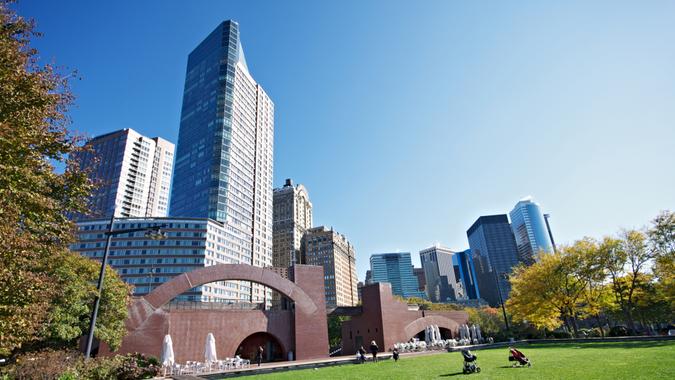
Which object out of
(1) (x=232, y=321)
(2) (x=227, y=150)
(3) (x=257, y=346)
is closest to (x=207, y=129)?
(2) (x=227, y=150)

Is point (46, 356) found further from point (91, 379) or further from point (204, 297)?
point (204, 297)

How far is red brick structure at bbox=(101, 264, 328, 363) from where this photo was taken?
82.0 ft

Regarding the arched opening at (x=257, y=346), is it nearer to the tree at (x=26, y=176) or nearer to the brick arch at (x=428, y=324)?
the brick arch at (x=428, y=324)

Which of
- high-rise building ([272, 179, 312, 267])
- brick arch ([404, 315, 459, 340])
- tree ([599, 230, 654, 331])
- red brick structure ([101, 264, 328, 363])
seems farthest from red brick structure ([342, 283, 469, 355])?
high-rise building ([272, 179, 312, 267])

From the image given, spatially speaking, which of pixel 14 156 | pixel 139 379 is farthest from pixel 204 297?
pixel 14 156

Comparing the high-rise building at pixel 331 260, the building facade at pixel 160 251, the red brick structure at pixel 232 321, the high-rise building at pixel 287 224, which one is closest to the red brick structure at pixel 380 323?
the red brick structure at pixel 232 321

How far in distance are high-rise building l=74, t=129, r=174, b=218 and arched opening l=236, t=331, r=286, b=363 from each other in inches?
4427

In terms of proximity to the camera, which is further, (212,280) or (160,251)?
(160,251)

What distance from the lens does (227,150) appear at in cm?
10731

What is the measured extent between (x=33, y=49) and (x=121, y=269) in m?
88.1

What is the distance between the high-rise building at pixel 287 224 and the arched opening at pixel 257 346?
106592 millimetres

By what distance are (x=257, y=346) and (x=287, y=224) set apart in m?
118

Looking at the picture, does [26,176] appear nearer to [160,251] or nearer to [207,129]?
[160,251]

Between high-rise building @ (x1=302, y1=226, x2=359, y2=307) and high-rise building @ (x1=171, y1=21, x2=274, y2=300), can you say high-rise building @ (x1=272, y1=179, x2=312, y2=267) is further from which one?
high-rise building @ (x1=171, y1=21, x2=274, y2=300)
